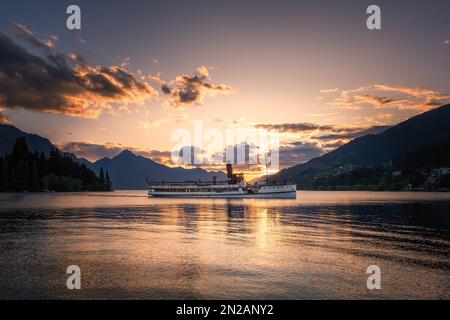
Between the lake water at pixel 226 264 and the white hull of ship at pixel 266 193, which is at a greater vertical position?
the lake water at pixel 226 264

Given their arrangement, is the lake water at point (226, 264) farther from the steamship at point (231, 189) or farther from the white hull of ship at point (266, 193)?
the steamship at point (231, 189)

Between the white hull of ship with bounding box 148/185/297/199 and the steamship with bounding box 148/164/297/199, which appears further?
the steamship with bounding box 148/164/297/199

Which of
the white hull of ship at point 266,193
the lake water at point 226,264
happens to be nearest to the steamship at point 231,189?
the white hull of ship at point 266,193

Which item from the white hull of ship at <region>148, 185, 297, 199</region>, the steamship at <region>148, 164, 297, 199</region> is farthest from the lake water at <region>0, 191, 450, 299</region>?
the steamship at <region>148, 164, 297, 199</region>

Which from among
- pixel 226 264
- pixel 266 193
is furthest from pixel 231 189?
pixel 226 264

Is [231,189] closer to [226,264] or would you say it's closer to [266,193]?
[266,193]

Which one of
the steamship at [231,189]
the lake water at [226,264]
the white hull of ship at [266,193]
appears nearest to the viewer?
the lake water at [226,264]

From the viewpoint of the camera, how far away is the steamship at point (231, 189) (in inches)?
Result: 6811

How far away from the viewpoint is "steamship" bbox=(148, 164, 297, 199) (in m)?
173

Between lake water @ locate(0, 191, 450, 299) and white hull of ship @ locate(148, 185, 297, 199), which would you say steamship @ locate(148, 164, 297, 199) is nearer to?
white hull of ship @ locate(148, 185, 297, 199)

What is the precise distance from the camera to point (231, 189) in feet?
592
